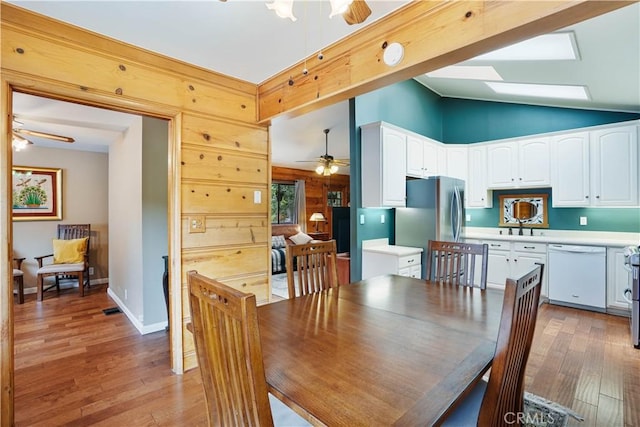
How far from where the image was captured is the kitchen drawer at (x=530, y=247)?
4121mm

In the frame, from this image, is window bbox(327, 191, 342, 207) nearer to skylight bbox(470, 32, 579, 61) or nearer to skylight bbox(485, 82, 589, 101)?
skylight bbox(485, 82, 589, 101)

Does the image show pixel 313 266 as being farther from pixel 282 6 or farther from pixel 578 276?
pixel 578 276

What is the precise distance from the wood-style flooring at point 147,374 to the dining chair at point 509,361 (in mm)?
1212

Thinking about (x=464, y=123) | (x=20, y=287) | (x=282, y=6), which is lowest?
(x=20, y=287)

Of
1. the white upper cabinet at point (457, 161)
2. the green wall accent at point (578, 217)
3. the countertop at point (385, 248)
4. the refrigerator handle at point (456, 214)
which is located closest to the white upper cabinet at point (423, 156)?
the white upper cabinet at point (457, 161)

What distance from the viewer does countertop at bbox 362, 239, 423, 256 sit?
11.9ft

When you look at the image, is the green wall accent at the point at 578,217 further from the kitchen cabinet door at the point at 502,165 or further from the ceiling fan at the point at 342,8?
the ceiling fan at the point at 342,8

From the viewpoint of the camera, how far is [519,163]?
4586mm

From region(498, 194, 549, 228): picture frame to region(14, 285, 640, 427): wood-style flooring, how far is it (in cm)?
151

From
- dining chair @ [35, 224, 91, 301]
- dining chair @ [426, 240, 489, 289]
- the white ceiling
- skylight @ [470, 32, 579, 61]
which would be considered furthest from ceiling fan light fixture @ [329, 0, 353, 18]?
dining chair @ [35, 224, 91, 301]

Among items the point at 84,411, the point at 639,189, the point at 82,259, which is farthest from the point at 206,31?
the point at 639,189

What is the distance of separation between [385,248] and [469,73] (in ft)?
8.35

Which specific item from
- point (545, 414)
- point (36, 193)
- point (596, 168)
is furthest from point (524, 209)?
point (36, 193)

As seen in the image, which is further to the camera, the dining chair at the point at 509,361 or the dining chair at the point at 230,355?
the dining chair at the point at 509,361
